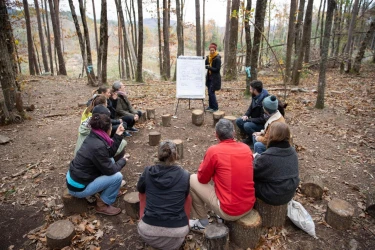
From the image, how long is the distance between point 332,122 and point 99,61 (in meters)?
10.2

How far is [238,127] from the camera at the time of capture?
5414 millimetres

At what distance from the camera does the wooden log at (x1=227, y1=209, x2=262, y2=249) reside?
2659mm

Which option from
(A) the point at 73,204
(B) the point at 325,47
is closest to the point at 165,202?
(A) the point at 73,204

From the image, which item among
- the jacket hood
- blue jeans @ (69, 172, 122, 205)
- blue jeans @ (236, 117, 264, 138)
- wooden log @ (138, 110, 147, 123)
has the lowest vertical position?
blue jeans @ (69, 172, 122, 205)

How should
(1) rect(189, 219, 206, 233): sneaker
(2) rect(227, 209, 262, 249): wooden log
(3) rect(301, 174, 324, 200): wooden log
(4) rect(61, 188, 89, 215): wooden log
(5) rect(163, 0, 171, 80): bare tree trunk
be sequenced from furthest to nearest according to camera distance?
1. (5) rect(163, 0, 171, 80): bare tree trunk
2. (3) rect(301, 174, 324, 200): wooden log
3. (4) rect(61, 188, 89, 215): wooden log
4. (1) rect(189, 219, 206, 233): sneaker
5. (2) rect(227, 209, 262, 249): wooden log

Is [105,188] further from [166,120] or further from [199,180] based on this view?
[166,120]

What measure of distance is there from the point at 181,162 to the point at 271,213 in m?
2.15

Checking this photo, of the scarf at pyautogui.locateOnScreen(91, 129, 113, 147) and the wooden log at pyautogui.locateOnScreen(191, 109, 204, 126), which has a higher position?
the scarf at pyautogui.locateOnScreen(91, 129, 113, 147)

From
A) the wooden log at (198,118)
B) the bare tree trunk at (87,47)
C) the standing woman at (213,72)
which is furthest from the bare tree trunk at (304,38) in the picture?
the bare tree trunk at (87,47)

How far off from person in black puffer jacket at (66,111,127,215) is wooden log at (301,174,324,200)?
9.32 ft

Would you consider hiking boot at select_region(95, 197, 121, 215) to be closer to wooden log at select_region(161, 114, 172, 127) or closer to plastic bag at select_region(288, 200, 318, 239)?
plastic bag at select_region(288, 200, 318, 239)

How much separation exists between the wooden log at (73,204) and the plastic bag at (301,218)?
287 centimetres

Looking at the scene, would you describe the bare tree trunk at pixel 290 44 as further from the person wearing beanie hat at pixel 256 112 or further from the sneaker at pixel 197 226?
the sneaker at pixel 197 226

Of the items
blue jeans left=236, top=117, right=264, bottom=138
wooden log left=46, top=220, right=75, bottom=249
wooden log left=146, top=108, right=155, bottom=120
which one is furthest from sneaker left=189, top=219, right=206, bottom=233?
wooden log left=146, top=108, right=155, bottom=120
